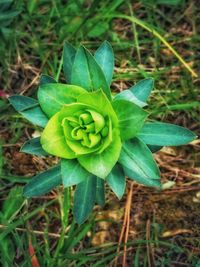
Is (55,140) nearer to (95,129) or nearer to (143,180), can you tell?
(95,129)

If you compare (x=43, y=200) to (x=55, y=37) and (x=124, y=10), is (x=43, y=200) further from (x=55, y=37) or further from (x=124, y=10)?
(x=124, y=10)

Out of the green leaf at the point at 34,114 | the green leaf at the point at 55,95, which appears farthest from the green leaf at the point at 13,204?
the green leaf at the point at 55,95

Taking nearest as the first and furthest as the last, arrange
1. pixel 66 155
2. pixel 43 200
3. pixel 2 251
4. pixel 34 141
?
1. pixel 66 155
2. pixel 34 141
3. pixel 2 251
4. pixel 43 200

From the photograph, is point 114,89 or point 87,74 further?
point 114,89

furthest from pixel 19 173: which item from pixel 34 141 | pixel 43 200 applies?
pixel 34 141

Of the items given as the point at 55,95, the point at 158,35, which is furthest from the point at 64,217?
the point at 158,35

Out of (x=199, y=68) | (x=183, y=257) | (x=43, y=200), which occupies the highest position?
(x=199, y=68)

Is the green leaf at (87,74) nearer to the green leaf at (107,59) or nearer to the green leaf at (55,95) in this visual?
the green leaf at (55,95)
